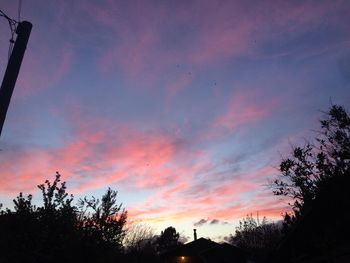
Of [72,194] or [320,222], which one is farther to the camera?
[72,194]

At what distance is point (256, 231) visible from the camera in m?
86.1

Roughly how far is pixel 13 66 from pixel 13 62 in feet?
0.63

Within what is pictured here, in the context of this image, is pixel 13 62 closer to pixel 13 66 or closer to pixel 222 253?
pixel 13 66

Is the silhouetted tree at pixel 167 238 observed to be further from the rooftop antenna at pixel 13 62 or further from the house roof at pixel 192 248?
the rooftop antenna at pixel 13 62

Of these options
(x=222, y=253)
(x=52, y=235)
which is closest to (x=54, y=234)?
(x=52, y=235)

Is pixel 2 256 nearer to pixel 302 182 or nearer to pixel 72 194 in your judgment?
pixel 72 194

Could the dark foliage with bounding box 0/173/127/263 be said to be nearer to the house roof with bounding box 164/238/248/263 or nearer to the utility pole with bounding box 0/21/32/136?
the utility pole with bounding box 0/21/32/136

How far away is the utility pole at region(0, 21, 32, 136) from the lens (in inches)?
372

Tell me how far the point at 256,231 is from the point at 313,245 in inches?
3135

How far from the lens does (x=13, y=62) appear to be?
10.6 m

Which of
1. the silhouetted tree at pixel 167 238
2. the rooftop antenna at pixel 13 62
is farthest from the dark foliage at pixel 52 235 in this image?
the silhouetted tree at pixel 167 238

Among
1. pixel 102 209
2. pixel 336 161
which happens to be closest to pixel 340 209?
pixel 336 161

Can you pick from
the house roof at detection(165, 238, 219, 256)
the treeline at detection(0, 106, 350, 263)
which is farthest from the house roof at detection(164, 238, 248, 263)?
the treeline at detection(0, 106, 350, 263)

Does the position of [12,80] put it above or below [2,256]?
above
